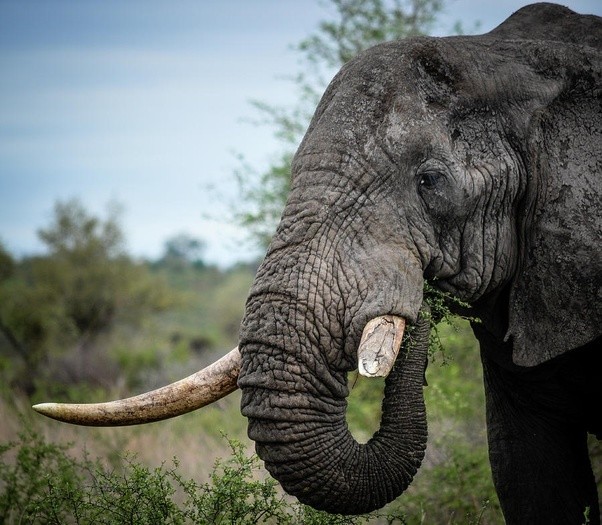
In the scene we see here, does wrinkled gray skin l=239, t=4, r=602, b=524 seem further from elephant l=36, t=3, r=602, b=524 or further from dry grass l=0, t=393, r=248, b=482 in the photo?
dry grass l=0, t=393, r=248, b=482

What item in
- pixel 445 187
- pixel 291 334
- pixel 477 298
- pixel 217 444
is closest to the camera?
pixel 291 334

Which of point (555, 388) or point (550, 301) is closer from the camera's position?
point (550, 301)

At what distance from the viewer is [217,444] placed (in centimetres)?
862

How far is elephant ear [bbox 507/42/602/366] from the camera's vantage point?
11.5 ft

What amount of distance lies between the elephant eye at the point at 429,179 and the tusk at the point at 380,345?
55 cm

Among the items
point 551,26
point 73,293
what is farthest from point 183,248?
point 551,26

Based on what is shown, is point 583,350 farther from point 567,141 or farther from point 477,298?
point 567,141

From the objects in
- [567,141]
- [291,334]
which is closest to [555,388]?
[567,141]

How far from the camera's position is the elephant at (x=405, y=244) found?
3229 mm

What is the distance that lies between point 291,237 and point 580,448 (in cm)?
209

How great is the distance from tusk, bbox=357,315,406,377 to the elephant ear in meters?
0.69

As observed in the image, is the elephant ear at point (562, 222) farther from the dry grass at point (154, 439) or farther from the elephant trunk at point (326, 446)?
the dry grass at point (154, 439)

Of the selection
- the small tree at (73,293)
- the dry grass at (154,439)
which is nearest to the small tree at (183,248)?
the small tree at (73,293)

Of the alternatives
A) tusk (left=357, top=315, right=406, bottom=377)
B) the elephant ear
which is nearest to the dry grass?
the elephant ear
